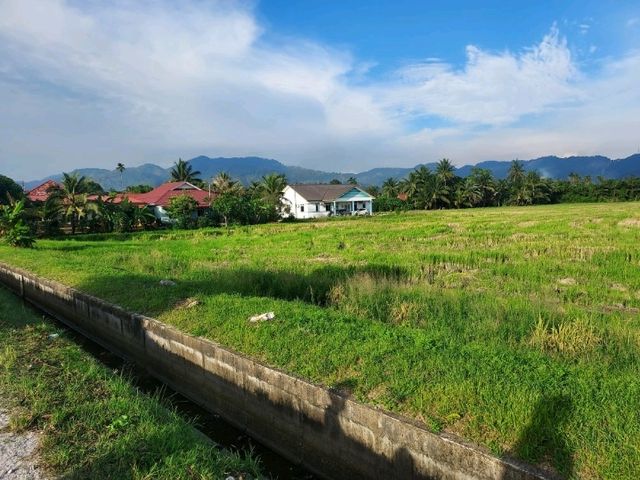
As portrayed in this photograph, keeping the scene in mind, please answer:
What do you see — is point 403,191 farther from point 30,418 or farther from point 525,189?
point 30,418

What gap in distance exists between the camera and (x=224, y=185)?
49.5m

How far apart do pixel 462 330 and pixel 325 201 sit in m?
48.5

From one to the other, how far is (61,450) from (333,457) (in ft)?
8.32

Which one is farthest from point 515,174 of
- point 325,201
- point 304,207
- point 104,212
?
point 104,212

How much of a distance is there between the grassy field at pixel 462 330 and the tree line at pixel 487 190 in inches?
2059

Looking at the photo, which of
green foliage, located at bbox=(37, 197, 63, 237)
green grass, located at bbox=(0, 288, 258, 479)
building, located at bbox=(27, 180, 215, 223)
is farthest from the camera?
building, located at bbox=(27, 180, 215, 223)

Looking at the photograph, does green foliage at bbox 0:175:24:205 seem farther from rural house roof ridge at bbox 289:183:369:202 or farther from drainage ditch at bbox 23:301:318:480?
drainage ditch at bbox 23:301:318:480

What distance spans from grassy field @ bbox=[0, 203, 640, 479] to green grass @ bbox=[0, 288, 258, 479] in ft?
4.90

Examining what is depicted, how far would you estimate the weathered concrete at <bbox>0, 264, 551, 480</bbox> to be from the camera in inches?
142

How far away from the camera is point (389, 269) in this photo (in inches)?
483

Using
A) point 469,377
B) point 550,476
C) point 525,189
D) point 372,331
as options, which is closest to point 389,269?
point 372,331

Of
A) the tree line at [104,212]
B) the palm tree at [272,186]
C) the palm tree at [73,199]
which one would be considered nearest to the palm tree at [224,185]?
the palm tree at [272,186]

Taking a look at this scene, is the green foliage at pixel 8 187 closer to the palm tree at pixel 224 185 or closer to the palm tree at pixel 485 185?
the palm tree at pixel 224 185

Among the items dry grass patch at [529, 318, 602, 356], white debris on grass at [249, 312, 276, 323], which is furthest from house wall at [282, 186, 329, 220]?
dry grass patch at [529, 318, 602, 356]
